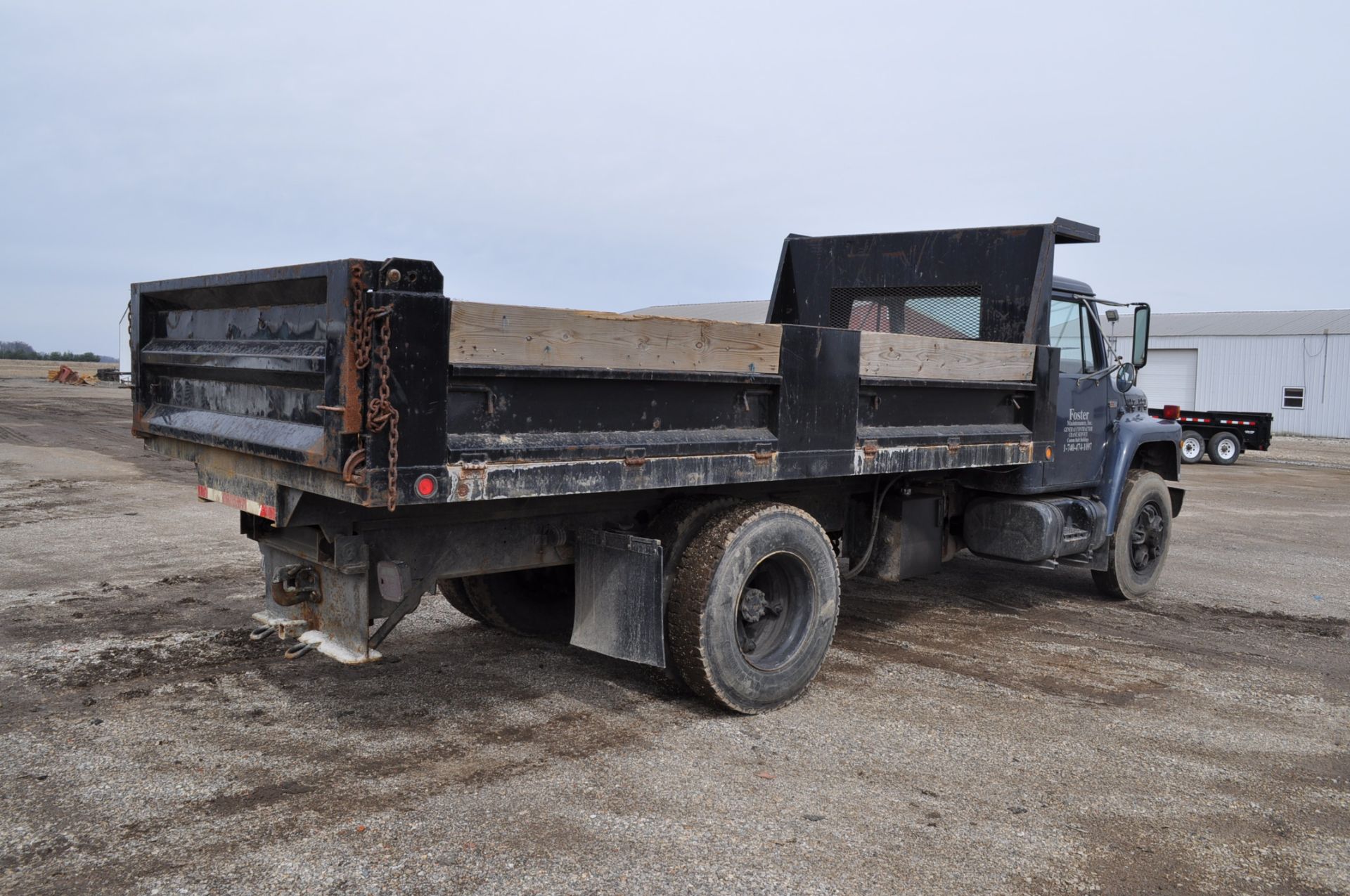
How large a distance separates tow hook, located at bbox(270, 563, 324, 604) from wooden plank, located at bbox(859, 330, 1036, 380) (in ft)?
8.81

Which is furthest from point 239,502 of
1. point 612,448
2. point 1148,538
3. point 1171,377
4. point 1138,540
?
point 1171,377

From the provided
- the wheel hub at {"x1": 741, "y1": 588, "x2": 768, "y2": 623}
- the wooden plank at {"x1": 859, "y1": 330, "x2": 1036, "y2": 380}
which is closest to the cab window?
the wooden plank at {"x1": 859, "y1": 330, "x2": 1036, "y2": 380}

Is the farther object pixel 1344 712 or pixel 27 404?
pixel 27 404

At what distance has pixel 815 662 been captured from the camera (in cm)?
519

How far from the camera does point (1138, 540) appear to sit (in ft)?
26.0

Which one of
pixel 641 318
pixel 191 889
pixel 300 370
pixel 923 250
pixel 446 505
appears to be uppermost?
pixel 923 250

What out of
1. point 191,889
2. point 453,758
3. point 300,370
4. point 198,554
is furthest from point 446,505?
point 198,554

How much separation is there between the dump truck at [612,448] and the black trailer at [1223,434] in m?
17.3

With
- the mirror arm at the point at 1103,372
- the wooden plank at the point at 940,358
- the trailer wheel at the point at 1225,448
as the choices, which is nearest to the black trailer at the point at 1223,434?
the trailer wheel at the point at 1225,448

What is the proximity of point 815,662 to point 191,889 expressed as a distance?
9.76 ft

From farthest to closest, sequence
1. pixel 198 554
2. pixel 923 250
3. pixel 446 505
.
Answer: pixel 198 554, pixel 923 250, pixel 446 505

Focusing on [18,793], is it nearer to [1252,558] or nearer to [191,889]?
[191,889]

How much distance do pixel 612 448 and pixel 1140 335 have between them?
4638 mm

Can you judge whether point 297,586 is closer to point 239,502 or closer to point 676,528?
point 239,502
